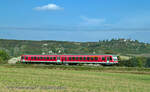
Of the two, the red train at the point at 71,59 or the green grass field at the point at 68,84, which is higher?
the red train at the point at 71,59

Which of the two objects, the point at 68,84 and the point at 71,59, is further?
the point at 71,59

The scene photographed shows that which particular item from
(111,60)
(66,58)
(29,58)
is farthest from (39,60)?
(111,60)

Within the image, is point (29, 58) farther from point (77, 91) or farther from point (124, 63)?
point (77, 91)

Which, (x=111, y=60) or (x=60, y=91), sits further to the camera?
(x=111, y=60)

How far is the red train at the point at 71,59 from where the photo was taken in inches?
2269

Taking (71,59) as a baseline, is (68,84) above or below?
below

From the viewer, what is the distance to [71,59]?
203ft

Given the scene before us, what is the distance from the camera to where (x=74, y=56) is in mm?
61312

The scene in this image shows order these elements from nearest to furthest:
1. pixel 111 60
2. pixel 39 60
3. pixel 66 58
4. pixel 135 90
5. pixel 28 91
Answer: pixel 28 91 < pixel 135 90 < pixel 111 60 < pixel 66 58 < pixel 39 60

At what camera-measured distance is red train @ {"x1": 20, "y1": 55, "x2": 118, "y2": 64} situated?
5762cm

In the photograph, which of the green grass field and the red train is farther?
the red train

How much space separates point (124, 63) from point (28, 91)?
62.3 metres

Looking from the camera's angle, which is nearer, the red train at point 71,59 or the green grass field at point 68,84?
the green grass field at point 68,84

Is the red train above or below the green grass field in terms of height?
above
